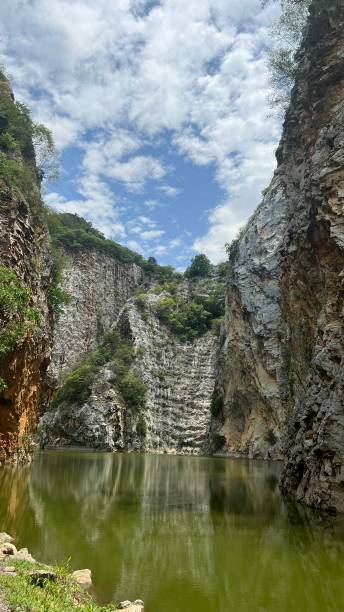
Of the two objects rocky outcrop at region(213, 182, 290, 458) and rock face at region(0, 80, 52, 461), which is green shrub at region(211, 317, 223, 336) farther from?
rock face at region(0, 80, 52, 461)

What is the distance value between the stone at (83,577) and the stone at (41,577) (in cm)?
97

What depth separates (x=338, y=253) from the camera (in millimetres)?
20172

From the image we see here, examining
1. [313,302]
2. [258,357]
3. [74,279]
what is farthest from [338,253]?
[74,279]

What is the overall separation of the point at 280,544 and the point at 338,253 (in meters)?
13.0

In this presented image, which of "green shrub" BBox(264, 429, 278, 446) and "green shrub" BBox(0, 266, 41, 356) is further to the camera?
"green shrub" BBox(264, 429, 278, 446)

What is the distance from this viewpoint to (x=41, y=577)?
6348 mm

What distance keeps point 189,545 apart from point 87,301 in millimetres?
75525

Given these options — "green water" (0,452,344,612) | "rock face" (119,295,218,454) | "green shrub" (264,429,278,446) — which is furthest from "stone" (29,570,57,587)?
"rock face" (119,295,218,454)

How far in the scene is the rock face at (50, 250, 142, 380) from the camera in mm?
77438

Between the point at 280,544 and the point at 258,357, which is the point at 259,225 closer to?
the point at 258,357

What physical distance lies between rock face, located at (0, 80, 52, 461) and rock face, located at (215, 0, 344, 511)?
13520mm

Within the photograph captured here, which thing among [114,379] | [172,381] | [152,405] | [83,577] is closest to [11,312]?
[83,577]

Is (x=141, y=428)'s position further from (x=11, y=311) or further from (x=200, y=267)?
(x=11, y=311)

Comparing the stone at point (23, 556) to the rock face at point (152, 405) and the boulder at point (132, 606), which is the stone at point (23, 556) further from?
the rock face at point (152, 405)
